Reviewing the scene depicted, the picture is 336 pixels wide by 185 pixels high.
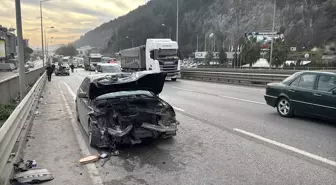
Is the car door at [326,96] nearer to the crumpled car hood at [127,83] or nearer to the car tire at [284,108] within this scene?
the car tire at [284,108]

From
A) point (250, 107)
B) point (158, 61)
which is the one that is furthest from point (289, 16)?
point (250, 107)

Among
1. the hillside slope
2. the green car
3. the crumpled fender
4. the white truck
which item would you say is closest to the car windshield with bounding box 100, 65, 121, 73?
the white truck

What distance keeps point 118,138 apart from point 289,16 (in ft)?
513

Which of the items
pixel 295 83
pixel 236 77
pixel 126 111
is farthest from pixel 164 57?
pixel 126 111

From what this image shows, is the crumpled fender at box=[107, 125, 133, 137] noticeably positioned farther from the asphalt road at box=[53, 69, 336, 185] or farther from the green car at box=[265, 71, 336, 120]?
the green car at box=[265, 71, 336, 120]

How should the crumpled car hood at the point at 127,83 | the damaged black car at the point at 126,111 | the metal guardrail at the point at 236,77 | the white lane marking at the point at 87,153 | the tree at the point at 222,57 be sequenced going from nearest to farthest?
the white lane marking at the point at 87,153 < the damaged black car at the point at 126,111 < the crumpled car hood at the point at 127,83 < the metal guardrail at the point at 236,77 < the tree at the point at 222,57

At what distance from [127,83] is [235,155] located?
8.99ft

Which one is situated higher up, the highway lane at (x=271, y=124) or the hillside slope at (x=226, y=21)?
the hillside slope at (x=226, y=21)

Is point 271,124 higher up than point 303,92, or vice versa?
point 303,92

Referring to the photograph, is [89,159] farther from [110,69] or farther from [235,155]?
[110,69]

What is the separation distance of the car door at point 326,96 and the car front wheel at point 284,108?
0.97 meters

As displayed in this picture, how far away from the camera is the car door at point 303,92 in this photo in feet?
28.0

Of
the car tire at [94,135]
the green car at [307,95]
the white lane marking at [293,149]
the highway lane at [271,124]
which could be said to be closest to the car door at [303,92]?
the green car at [307,95]

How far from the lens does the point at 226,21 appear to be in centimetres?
17525
